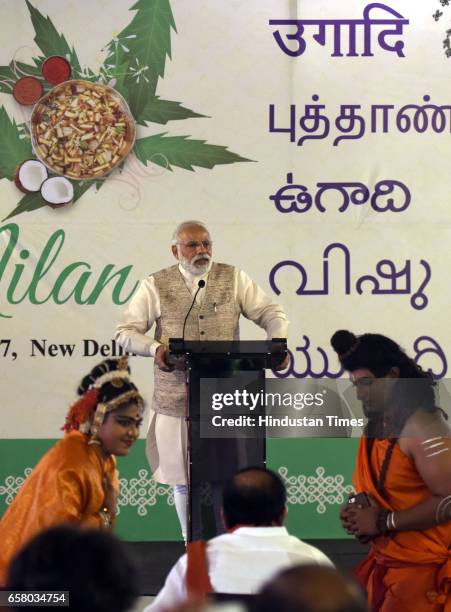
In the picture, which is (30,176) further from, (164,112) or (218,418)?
(218,418)

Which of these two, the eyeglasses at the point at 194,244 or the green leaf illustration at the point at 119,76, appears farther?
the green leaf illustration at the point at 119,76

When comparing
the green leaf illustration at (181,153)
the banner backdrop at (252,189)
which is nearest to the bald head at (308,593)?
the banner backdrop at (252,189)

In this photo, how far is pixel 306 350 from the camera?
6.02 meters

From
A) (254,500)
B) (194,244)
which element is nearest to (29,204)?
(194,244)

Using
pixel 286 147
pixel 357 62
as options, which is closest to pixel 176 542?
pixel 286 147

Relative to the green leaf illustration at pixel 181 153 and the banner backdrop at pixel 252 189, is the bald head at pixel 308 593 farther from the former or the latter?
the green leaf illustration at pixel 181 153

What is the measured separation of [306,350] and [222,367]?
1860 mm

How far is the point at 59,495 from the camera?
133 inches

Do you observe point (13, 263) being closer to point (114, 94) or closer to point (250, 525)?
point (114, 94)

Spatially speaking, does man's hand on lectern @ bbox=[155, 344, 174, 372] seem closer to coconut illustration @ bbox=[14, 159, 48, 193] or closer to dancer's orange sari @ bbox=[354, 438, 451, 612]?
dancer's orange sari @ bbox=[354, 438, 451, 612]

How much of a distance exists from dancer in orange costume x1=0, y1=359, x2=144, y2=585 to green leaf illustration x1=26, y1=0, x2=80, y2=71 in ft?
9.45

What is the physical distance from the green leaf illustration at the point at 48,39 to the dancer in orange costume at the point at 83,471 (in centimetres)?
288

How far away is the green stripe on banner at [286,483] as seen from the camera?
5980 mm

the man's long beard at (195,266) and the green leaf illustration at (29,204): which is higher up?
the green leaf illustration at (29,204)
